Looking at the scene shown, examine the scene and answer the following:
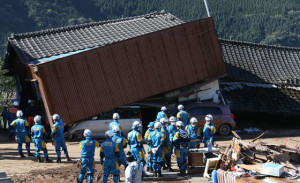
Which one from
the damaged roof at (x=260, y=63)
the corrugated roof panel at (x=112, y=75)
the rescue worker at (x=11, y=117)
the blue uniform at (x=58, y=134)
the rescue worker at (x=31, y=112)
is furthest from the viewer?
the damaged roof at (x=260, y=63)

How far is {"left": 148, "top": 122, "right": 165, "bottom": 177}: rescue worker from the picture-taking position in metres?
13.8

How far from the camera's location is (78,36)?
968 inches

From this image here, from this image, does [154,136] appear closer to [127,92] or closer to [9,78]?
[127,92]

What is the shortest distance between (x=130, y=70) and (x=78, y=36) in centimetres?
538

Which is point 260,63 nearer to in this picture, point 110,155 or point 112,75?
point 112,75

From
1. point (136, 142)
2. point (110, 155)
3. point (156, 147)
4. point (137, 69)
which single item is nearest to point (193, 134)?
point (156, 147)

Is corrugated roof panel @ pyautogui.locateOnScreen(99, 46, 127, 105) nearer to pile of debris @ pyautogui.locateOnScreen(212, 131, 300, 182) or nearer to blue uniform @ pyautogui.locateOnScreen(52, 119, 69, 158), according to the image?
blue uniform @ pyautogui.locateOnScreen(52, 119, 69, 158)

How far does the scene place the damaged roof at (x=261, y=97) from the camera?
2350 centimetres

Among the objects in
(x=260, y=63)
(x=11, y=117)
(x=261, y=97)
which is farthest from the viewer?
(x=260, y=63)

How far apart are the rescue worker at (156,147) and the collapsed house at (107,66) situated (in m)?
6.40

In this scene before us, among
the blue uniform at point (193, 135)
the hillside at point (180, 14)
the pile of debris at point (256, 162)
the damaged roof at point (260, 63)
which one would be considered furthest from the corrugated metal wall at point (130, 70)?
the hillside at point (180, 14)

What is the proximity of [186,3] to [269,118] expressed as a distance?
55752 millimetres

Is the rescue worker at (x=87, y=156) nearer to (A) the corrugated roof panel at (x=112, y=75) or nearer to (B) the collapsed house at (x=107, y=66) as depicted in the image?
(B) the collapsed house at (x=107, y=66)

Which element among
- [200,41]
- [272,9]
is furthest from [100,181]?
[272,9]
